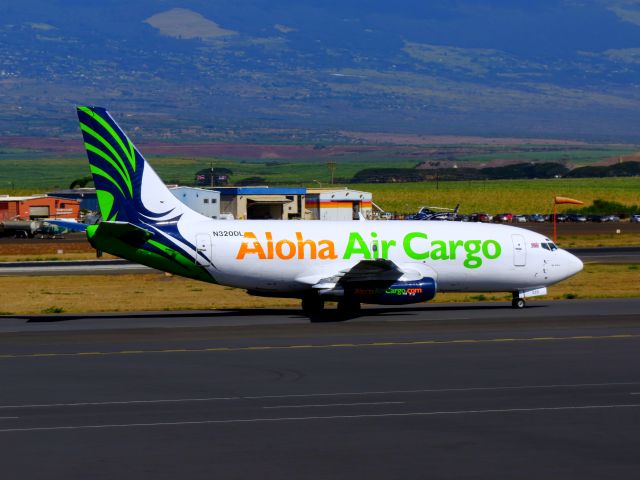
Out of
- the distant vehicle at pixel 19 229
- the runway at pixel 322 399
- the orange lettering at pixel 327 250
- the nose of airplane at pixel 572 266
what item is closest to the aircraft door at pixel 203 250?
the runway at pixel 322 399

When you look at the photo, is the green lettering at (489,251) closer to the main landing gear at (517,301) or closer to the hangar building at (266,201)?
the main landing gear at (517,301)

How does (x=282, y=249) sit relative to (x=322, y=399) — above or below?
above

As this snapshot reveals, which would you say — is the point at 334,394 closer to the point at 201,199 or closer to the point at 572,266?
the point at 572,266

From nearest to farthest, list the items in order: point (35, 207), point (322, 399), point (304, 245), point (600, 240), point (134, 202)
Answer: point (322, 399)
point (134, 202)
point (304, 245)
point (600, 240)
point (35, 207)

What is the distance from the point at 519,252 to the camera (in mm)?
47938

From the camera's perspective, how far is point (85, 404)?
2586 centimetres

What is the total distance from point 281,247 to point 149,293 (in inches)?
550

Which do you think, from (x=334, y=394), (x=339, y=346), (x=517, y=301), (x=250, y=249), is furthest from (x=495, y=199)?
(x=334, y=394)

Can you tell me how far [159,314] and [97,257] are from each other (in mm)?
40177

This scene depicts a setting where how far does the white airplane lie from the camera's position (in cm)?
4375

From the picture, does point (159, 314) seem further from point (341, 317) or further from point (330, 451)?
point (330, 451)

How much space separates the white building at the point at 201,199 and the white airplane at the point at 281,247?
81029 millimetres

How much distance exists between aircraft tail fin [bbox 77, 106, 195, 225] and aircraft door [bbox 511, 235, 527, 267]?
1333cm

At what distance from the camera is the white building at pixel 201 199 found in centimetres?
12706
